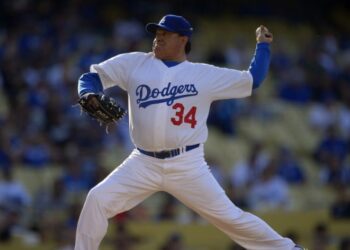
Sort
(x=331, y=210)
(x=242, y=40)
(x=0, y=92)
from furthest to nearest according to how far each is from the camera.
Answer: (x=242, y=40), (x=0, y=92), (x=331, y=210)

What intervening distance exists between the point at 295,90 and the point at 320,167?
181 centimetres

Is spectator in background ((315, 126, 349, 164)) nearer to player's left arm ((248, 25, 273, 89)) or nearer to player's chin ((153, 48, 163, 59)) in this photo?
player's left arm ((248, 25, 273, 89))

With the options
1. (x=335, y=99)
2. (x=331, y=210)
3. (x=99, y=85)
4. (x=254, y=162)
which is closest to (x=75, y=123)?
(x=254, y=162)

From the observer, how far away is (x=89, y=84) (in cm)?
772

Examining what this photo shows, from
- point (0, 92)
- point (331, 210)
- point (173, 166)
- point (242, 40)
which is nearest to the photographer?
point (173, 166)

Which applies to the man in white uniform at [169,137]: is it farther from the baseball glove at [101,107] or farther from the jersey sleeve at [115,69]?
the baseball glove at [101,107]

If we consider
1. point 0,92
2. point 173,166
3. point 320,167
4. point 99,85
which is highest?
point 99,85

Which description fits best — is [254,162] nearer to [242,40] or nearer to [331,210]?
[331,210]

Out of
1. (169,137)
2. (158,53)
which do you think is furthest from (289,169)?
(169,137)

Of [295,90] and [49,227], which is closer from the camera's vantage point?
[49,227]

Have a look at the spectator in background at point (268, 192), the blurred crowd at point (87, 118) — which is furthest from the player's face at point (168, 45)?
the spectator in background at point (268, 192)

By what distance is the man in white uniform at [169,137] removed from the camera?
7.71 metres

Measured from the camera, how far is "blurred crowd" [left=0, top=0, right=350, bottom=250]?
39.9 ft

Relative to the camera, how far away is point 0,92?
1420cm
